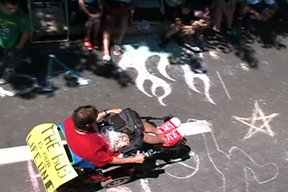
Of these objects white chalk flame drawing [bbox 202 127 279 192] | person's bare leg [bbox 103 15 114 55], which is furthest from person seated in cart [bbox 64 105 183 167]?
person's bare leg [bbox 103 15 114 55]

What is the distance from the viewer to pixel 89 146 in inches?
186

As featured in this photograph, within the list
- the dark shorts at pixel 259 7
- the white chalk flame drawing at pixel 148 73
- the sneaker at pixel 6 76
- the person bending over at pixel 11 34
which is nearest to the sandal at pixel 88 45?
the white chalk flame drawing at pixel 148 73

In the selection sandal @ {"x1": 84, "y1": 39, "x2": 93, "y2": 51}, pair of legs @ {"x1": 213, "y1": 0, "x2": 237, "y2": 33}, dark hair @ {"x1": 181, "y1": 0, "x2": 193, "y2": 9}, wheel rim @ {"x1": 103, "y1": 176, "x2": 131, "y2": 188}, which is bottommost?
wheel rim @ {"x1": 103, "y1": 176, "x2": 131, "y2": 188}

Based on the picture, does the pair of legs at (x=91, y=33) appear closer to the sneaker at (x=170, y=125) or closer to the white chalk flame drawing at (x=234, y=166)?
the sneaker at (x=170, y=125)

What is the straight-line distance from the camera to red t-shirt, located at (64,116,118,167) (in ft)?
15.5

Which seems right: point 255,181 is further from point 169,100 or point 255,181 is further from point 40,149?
point 40,149

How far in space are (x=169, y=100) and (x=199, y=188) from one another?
5.65 feet

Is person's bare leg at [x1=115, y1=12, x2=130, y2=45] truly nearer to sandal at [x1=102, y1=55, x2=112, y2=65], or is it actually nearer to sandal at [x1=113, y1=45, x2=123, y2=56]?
sandal at [x1=113, y1=45, x2=123, y2=56]

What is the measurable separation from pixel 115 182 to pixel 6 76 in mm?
2558

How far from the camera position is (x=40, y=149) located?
496cm

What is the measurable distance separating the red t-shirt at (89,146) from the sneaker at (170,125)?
1.15 metres

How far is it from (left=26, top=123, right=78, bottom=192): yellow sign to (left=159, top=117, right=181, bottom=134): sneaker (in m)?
1.47

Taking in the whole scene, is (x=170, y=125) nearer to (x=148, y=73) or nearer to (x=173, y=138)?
(x=173, y=138)

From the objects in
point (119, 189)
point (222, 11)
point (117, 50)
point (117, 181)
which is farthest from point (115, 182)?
point (222, 11)
